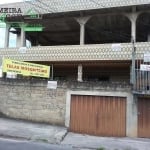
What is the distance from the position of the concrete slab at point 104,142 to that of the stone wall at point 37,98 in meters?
1.69

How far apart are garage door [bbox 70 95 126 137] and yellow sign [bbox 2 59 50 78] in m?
2.24

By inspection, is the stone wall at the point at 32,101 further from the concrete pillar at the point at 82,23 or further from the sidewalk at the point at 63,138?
the concrete pillar at the point at 82,23

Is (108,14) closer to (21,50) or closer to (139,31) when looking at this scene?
(139,31)

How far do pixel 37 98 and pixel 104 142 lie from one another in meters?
4.48

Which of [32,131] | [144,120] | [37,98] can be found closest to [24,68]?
[37,98]

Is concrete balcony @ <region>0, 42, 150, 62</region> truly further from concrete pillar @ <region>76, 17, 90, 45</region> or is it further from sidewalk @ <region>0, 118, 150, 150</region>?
sidewalk @ <region>0, 118, 150, 150</region>

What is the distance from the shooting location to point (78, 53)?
18.7m

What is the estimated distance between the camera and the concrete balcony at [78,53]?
17.6 m

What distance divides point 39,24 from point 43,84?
7.63 m

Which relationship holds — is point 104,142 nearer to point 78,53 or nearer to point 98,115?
point 98,115

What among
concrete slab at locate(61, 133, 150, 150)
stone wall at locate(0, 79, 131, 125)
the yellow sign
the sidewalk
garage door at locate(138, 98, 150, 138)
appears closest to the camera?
concrete slab at locate(61, 133, 150, 150)

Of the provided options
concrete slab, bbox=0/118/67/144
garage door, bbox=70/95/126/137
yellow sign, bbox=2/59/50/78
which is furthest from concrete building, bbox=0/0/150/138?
concrete slab, bbox=0/118/67/144

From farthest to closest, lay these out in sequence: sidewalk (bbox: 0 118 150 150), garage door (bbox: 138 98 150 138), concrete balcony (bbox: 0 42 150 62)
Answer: concrete balcony (bbox: 0 42 150 62) < garage door (bbox: 138 98 150 138) < sidewalk (bbox: 0 118 150 150)

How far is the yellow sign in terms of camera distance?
47.2 feet
